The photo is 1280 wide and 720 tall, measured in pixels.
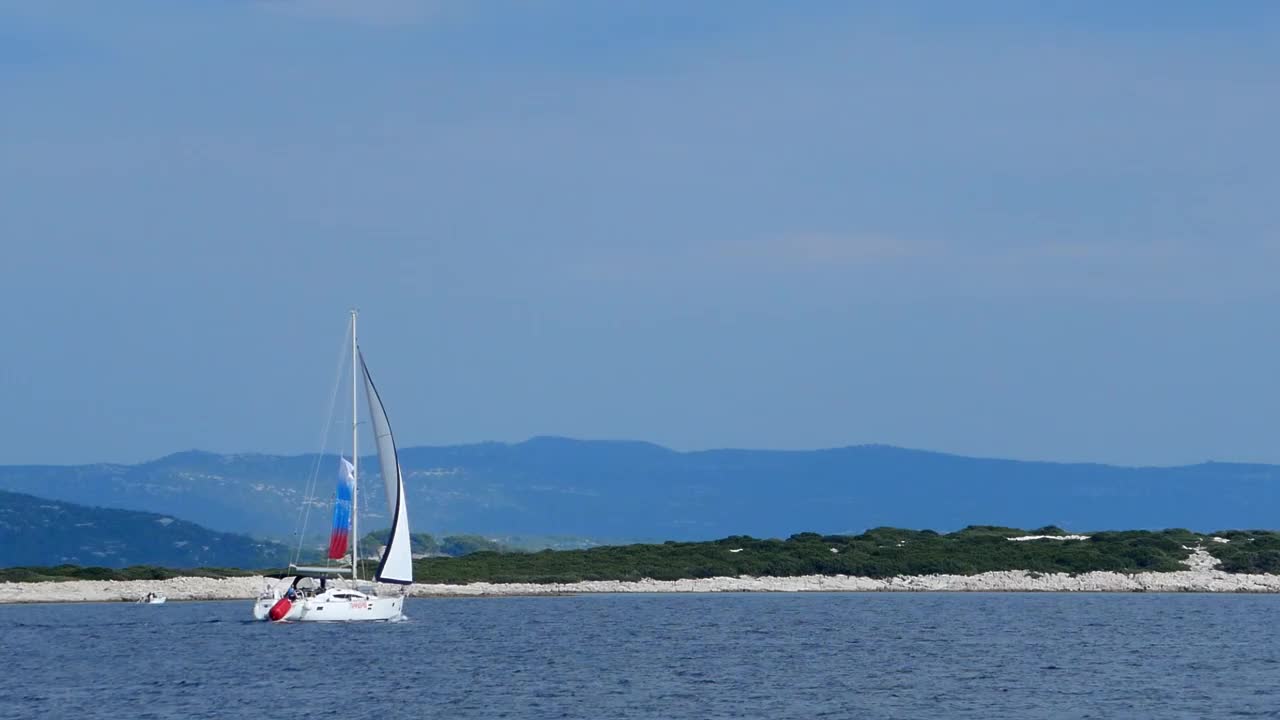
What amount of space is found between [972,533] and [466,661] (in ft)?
222

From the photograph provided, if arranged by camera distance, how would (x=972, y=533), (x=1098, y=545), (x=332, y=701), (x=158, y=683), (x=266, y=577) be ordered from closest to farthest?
(x=332, y=701)
(x=158, y=683)
(x=266, y=577)
(x=1098, y=545)
(x=972, y=533)

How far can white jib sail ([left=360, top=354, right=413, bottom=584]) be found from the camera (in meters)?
69.4

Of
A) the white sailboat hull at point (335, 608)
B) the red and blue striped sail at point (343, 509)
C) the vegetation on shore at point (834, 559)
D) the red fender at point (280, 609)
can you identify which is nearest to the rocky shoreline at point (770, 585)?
the vegetation on shore at point (834, 559)

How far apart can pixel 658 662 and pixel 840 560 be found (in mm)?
49018

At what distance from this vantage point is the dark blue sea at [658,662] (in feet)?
148

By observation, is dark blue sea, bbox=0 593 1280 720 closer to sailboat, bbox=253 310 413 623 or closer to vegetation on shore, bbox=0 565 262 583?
sailboat, bbox=253 310 413 623

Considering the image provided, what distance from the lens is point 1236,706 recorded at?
145ft

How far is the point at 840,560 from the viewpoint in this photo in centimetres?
10331

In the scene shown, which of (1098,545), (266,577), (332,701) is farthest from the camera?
(1098,545)

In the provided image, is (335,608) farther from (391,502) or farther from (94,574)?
(94,574)

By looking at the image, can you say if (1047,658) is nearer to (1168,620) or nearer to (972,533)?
(1168,620)

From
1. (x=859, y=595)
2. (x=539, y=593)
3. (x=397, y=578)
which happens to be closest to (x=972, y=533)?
(x=859, y=595)

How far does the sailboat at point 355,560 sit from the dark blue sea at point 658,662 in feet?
2.88

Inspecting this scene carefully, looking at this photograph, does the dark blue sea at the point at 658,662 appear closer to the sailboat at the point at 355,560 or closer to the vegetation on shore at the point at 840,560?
the sailboat at the point at 355,560
